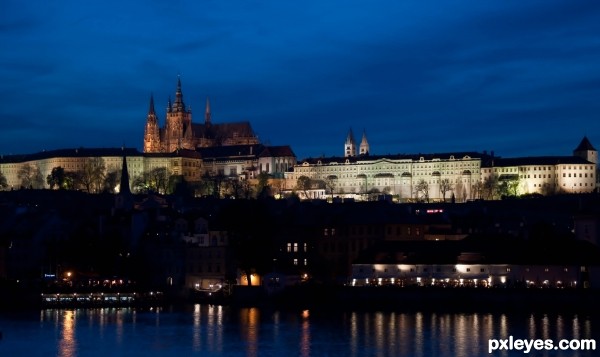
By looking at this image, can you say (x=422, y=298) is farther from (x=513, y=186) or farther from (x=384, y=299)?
(x=513, y=186)

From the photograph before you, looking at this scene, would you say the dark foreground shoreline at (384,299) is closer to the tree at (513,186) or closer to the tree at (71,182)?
the tree at (71,182)

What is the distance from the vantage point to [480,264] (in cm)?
7281

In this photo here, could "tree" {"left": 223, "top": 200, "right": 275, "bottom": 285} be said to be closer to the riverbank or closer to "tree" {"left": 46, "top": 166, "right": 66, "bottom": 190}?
the riverbank

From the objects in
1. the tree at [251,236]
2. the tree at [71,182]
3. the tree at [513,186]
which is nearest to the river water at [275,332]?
the tree at [251,236]

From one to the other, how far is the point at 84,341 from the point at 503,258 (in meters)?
27.1

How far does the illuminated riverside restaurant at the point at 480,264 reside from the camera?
231 feet

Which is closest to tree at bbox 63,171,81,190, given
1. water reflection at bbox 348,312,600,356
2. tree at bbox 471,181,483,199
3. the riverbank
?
tree at bbox 471,181,483,199

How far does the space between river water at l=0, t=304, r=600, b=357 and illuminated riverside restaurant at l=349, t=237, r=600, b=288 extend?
22.7ft

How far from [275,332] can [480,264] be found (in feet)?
61.2

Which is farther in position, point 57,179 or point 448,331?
point 57,179

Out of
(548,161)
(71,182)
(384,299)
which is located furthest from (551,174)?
(384,299)

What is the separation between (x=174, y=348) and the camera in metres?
52.9

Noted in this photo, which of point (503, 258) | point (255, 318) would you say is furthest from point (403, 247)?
point (255, 318)

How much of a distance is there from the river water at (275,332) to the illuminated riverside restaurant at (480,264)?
693 cm
